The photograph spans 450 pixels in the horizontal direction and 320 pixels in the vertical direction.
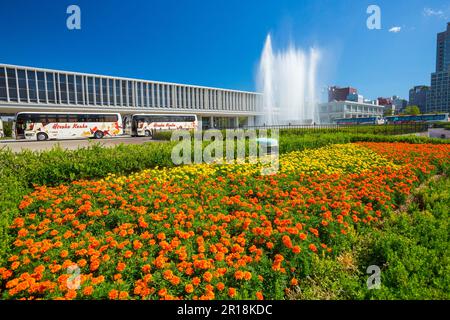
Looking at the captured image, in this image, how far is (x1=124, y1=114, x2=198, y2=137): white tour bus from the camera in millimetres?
30177

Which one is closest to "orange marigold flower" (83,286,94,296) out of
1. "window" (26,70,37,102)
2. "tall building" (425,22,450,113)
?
"window" (26,70,37,102)

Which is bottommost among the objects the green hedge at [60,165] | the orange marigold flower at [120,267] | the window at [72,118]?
the orange marigold flower at [120,267]

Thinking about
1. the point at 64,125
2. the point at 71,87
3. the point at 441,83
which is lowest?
the point at 64,125

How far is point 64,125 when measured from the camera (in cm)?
2509

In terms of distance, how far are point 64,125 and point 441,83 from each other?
10923 cm

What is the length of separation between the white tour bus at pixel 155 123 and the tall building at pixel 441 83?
72.4 m

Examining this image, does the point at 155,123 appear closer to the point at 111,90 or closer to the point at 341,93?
the point at 111,90

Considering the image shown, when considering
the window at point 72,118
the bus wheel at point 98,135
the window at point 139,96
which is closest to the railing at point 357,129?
the bus wheel at point 98,135

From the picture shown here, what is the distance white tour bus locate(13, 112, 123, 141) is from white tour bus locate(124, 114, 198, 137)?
6.07ft

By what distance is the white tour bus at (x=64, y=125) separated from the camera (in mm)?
23188

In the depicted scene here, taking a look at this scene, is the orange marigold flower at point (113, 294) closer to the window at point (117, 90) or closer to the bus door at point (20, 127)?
the bus door at point (20, 127)

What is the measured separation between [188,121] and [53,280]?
32923 millimetres

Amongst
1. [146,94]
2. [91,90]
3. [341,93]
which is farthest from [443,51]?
[91,90]
